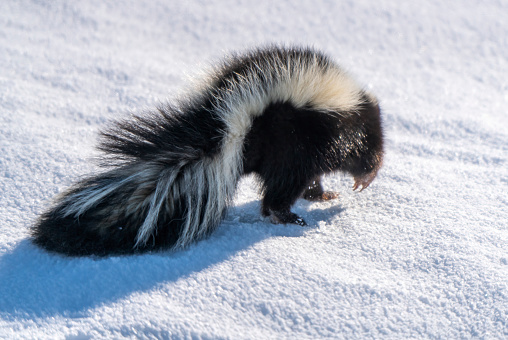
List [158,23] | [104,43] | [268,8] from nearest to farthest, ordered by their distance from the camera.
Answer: [104,43] → [158,23] → [268,8]

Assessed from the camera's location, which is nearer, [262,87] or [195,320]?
[195,320]

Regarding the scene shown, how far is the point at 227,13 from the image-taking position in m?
6.14

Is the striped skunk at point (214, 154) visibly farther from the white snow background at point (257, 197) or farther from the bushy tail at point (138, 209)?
the white snow background at point (257, 197)

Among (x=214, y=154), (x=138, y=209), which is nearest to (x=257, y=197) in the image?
(x=214, y=154)

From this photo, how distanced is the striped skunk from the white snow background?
0.13m

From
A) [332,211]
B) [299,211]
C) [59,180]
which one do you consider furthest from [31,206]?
[332,211]

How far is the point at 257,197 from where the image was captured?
130 inches

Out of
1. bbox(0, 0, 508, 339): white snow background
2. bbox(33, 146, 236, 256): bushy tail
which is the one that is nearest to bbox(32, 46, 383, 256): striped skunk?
bbox(33, 146, 236, 256): bushy tail

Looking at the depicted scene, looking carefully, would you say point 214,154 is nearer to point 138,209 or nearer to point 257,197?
point 138,209

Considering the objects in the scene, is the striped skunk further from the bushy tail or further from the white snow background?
the white snow background

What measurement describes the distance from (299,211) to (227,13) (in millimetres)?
3665

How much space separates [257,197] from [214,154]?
704mm


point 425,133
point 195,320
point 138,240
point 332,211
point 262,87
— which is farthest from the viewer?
point 425,133

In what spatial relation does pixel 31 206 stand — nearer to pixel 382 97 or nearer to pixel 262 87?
pixel 262 87
